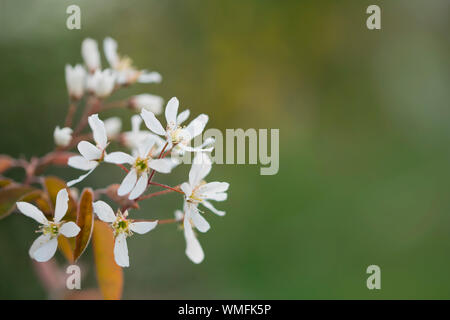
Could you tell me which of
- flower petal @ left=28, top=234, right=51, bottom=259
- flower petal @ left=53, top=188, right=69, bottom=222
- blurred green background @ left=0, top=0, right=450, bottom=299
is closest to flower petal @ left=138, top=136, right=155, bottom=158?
flower petal @ left=53, top=188, right=69, bottom=222

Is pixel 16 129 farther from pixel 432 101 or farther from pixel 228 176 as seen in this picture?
pixel 432 101

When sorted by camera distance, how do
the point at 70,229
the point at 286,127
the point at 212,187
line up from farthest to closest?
the point at 286,127, the point at 212,187, the point at 70,229

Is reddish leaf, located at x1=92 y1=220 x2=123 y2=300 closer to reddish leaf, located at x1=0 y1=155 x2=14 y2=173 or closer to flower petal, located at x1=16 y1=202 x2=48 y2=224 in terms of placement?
flower petal, located at x1=16 y1=202 x2=48 y2=224

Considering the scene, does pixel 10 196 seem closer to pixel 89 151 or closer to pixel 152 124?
pixel 89 151

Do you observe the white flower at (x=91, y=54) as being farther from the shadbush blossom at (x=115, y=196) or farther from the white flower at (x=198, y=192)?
the white flower at (x=198, y=192)

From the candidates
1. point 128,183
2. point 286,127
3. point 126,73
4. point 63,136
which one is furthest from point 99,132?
point 286,127

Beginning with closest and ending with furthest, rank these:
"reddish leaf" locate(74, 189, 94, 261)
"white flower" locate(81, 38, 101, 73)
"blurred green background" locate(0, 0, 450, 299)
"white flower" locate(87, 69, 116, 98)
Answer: "reddish leaf" locate(74, 189, 94, 261)
"white flower" locate(87, 69, 116, 98)
"white flower" locate(81, 38, 101, 73)
"blurred green background" locate(0, 0, 450, 299)

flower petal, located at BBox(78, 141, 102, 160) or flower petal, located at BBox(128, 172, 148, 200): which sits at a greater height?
flower petal, located at BBox(78, 141, 102, 160)

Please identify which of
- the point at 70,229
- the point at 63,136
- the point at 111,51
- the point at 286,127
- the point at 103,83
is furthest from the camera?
the point at 286,127
